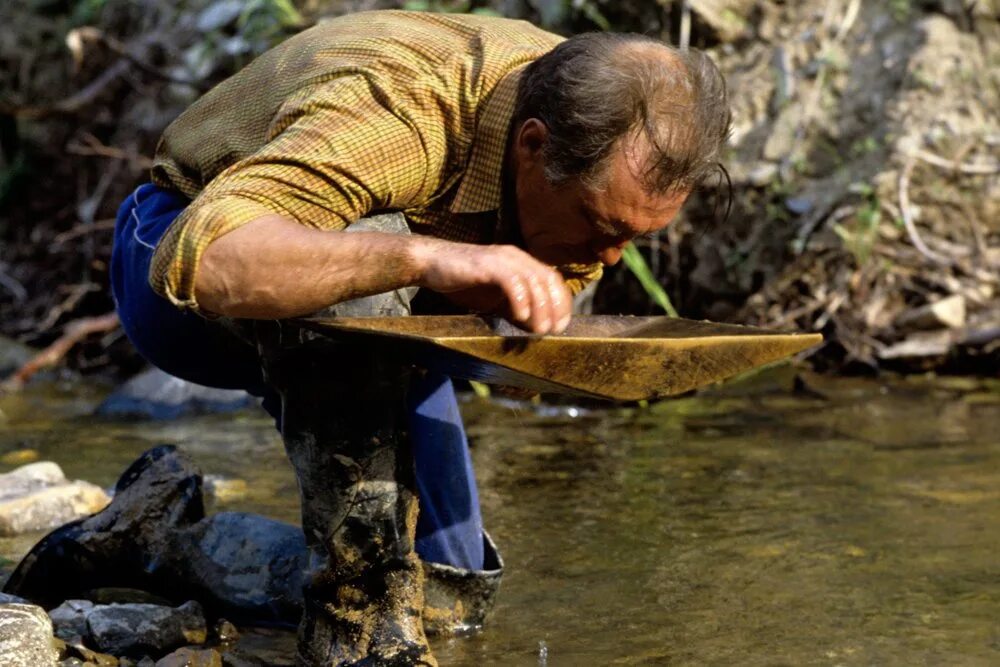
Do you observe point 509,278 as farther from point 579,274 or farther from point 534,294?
point 579,274

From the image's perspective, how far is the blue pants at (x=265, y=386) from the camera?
2.97 metres

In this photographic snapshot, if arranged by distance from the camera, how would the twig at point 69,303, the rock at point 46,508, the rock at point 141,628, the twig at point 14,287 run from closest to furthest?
the rock at point 141,628
the rock at point 46,508
the twig at point 69,303
the twig at point 14,287

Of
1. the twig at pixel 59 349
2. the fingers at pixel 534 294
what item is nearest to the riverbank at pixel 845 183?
the twig at pixel 59 349

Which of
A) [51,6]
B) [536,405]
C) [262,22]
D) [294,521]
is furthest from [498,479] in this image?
[51,6]

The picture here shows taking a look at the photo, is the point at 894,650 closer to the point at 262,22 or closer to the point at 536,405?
the point at 536,405

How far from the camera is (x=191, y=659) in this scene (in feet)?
9.16

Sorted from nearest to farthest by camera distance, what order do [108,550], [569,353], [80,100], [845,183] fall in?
[569,353]
[108,550]
[845,183]
[80,100]

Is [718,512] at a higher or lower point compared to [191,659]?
lower

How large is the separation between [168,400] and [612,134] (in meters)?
3.95

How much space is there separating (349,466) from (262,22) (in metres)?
5.35

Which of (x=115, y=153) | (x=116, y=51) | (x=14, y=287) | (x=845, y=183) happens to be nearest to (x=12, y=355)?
(x=14, y=287)

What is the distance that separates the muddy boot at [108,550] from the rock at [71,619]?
0.18 metres

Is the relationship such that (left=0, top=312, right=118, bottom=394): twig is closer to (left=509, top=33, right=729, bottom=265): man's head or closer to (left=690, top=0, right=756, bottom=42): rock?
(left=690, top=0, right=756, bottom=42): rock

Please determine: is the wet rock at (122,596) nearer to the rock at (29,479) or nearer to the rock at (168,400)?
the rock at (29,479)
